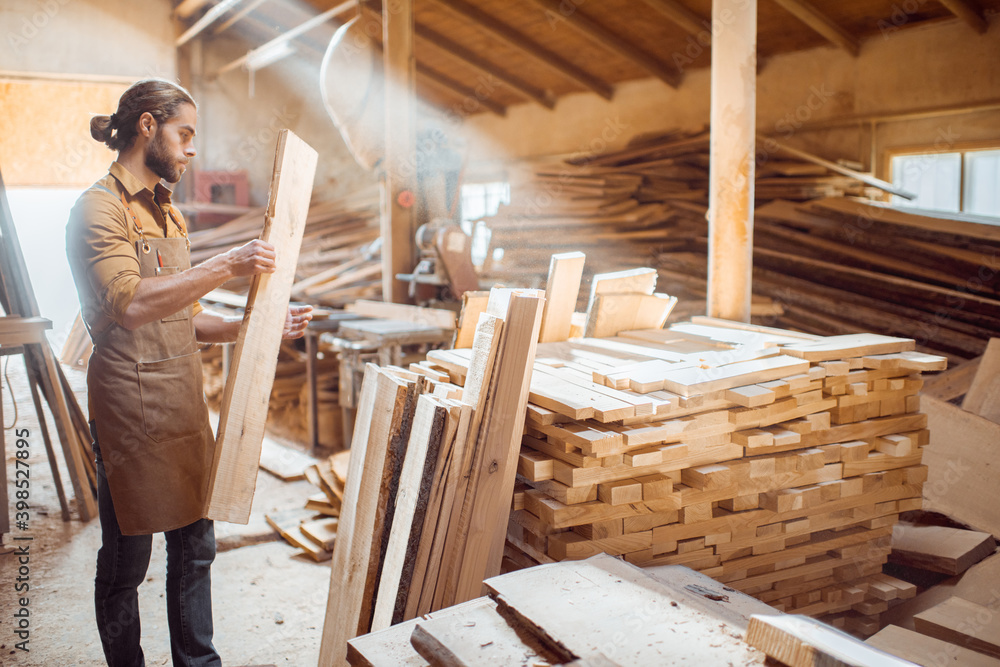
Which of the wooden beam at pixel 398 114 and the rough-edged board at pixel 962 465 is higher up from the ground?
the wooden beam at pixel 398 114

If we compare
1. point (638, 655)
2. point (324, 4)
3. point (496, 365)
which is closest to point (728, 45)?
point (496, 365)

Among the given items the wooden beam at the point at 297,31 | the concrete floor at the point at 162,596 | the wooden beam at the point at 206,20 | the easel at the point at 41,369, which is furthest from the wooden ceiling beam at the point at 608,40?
the concrete floor at the point at 162,596

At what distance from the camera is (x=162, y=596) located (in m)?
3.86

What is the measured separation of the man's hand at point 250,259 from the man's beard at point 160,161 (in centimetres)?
34

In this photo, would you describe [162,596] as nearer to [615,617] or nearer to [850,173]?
[615,617]

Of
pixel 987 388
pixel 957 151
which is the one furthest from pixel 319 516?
pixel 957 151

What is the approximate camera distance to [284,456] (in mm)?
6312

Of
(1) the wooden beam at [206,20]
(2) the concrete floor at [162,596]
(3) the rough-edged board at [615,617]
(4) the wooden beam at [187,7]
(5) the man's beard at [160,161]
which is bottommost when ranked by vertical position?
(2) the concrete floor at [162,596]

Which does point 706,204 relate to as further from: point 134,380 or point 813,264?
point 134,380

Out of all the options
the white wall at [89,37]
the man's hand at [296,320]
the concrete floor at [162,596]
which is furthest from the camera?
the white wall at [89,37]

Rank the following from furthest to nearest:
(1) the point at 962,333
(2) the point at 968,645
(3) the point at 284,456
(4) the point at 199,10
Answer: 1. (4) the point at 199,10
2. (3) the point at 284,456
3. (1) the point at 962,333
4. (2) the point at 968,645

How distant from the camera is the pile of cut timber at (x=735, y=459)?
8.30 ft

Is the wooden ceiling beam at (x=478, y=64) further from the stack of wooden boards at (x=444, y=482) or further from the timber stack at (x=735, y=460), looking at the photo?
the stack of wooden boards at (x=444, y=482)

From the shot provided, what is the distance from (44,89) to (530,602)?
1323cm
